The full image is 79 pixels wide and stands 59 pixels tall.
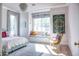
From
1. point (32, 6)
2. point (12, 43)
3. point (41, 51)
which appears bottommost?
point (41, 51)

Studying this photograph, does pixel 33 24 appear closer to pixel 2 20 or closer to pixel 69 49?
pixel 2 20

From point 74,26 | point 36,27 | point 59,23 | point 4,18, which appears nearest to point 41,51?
point 36,27

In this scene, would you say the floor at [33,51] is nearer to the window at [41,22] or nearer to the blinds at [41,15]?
the window at [41,22]

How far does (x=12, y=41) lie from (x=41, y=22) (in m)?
0.58

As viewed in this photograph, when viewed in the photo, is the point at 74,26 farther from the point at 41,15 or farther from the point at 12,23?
the point at 12,23

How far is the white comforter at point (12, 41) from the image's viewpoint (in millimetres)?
1744

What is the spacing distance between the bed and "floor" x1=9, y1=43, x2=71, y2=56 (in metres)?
0.08

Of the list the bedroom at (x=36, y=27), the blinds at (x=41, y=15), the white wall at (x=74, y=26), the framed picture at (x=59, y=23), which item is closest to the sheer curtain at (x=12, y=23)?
the bedroom at (x=36, y=27)

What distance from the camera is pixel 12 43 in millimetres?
1819

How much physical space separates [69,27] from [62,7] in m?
0.34

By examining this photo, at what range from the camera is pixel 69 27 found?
5.93ft

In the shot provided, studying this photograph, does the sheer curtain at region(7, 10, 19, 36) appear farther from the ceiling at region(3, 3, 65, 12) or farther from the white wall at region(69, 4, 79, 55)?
the white wall at region(69, 4, 79, 55)

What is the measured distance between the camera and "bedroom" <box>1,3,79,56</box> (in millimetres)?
1771

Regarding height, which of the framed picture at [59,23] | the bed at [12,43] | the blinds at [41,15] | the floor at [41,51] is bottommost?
the floor at [41,51]
